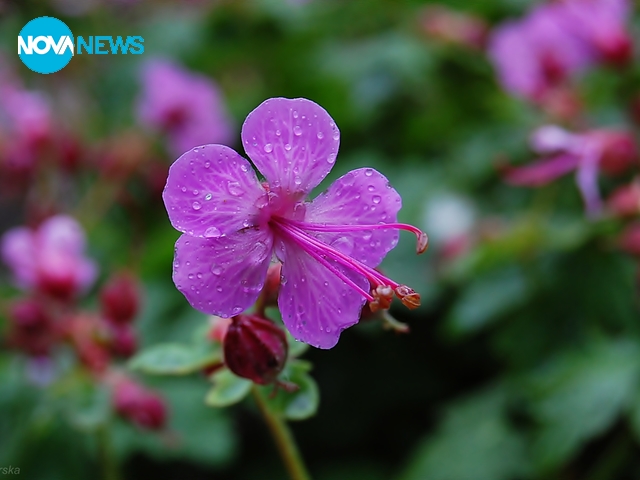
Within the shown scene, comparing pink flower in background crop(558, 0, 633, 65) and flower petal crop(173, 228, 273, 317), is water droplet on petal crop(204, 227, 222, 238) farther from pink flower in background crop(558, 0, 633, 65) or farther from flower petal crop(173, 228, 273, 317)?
pink flower in background crop(558, 0, 633, 65)

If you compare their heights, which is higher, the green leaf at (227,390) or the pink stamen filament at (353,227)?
the pink stamen filament at (353,227)

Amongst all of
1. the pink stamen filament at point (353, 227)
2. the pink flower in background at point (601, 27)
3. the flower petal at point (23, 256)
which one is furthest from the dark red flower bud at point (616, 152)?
the flower petal at point (23, 256)

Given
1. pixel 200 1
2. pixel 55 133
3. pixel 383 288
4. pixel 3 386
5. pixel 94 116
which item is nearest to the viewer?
pixel 383 288

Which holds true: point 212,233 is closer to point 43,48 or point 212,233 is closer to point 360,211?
point 360,211

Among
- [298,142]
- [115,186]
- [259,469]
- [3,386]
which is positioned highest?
[298,142]

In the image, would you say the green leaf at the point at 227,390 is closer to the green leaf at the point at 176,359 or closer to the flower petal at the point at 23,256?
the green leaf at the point at 176,359

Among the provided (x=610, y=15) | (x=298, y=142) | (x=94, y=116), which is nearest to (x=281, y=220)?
(x=298, y=142)

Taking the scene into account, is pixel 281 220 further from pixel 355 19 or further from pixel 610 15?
pixel 355 19
